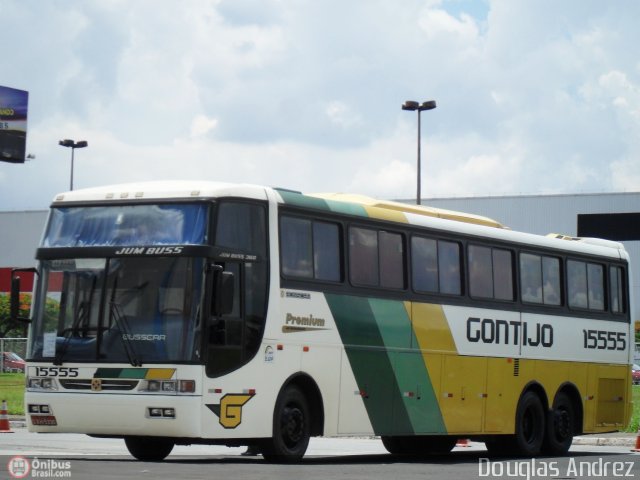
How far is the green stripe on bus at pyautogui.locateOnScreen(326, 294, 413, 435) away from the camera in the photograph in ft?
63.9

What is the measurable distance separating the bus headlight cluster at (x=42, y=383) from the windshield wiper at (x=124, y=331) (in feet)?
3.68

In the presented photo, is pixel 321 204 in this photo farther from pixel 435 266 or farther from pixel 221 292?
pixel 435 266

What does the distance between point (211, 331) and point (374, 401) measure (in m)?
3.73

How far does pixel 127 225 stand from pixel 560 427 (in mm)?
9958

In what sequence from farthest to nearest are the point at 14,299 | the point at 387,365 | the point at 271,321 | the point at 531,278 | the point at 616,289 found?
the point at 616,289 < the point at 531,278 < the point at 387,365 < the point at 271,321 < the point at 14,299

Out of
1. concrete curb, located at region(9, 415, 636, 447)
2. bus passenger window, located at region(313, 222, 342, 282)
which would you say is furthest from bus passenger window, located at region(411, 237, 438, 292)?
concrete curb, located at region(9, 415, 636, 447)

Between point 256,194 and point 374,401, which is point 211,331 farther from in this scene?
point 374,401

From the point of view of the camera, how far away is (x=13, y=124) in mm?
64625

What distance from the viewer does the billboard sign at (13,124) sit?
6394 cm

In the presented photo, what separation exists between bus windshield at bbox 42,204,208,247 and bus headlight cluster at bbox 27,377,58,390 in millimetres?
1712

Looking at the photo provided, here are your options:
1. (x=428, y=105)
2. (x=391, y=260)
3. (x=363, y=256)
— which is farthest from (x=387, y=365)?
(x=428, y=105)

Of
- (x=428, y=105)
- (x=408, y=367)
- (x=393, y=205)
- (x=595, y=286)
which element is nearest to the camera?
(x=408, y=367)

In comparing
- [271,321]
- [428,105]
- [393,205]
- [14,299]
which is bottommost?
[271,321]

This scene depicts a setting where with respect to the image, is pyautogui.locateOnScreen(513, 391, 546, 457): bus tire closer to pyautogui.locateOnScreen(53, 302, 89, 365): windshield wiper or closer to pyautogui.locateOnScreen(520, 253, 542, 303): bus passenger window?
pyautogui.locateOnScreen(520, 253, 542, 303): bus passenger window
